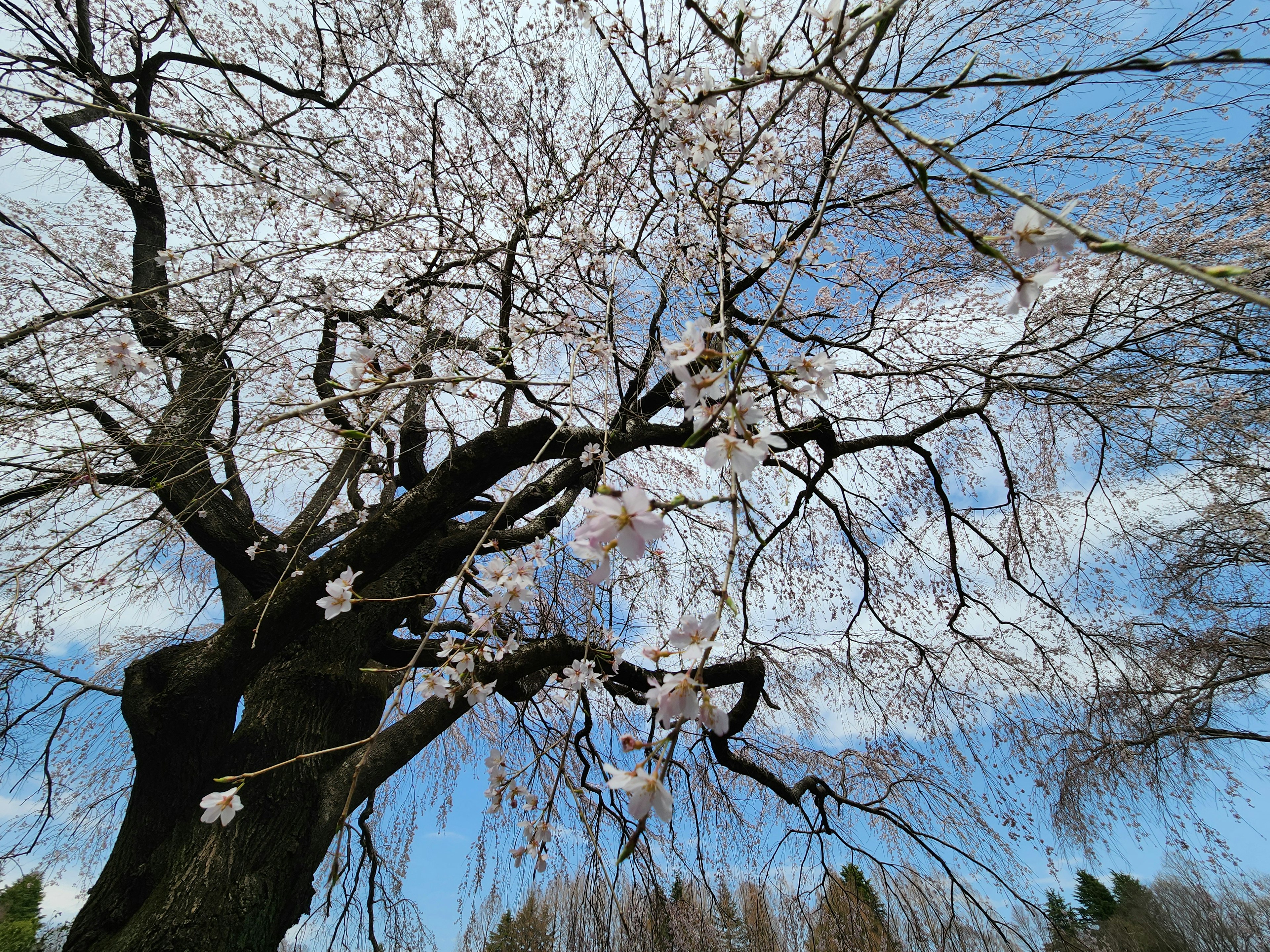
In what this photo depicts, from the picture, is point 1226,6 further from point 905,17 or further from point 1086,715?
point 1086,715

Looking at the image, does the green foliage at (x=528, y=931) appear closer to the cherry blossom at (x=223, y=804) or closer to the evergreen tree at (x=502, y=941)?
the evergreen tree at (x=502, y=941)

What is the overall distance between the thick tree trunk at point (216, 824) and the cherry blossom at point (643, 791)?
85.9 inches

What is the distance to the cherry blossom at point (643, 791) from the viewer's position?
724 millimetres

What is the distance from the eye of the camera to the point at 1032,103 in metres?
2.55

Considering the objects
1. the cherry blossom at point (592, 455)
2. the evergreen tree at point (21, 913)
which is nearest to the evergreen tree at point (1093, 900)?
the cherry blossom at point (592, 455)

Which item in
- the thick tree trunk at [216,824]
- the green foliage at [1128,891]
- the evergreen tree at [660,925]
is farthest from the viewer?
the green foliage at [1128,891]

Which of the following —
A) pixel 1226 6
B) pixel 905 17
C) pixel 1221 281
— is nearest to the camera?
pixel 1221 281

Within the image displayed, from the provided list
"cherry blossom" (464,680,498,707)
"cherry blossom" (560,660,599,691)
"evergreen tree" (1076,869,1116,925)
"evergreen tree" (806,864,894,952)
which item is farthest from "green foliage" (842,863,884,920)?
"evergreen tree" (1076,869,1116,925)

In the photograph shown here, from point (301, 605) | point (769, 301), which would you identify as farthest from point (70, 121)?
point (769, 301)

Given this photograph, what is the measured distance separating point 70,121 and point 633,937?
508 cm

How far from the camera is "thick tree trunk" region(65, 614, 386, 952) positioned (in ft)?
6.54

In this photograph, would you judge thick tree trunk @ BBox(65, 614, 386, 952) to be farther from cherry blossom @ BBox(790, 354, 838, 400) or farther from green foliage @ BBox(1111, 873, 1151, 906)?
green foliage @ BBox(1111, 873, 1151, 906)

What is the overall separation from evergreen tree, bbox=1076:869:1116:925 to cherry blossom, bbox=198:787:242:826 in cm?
1697

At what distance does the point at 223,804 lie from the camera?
1177mm
